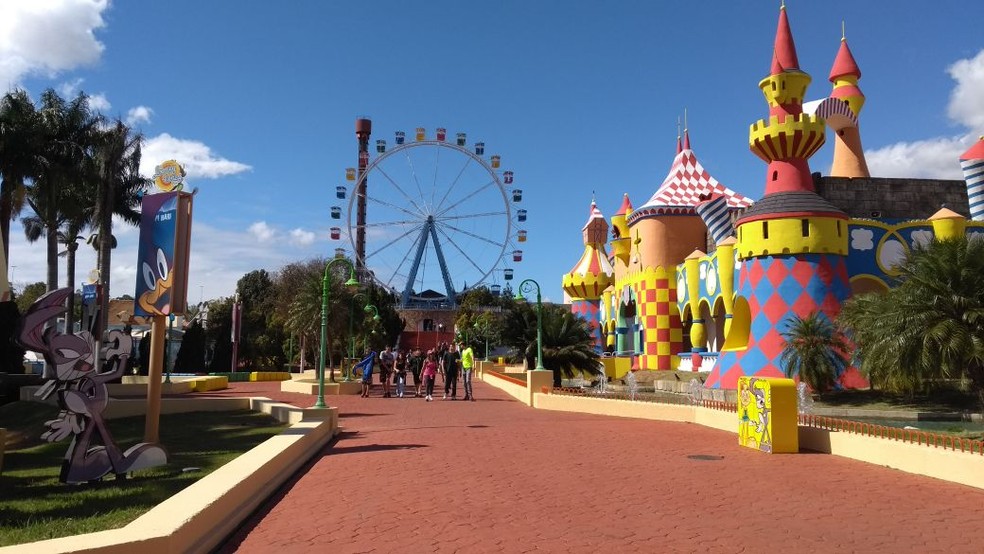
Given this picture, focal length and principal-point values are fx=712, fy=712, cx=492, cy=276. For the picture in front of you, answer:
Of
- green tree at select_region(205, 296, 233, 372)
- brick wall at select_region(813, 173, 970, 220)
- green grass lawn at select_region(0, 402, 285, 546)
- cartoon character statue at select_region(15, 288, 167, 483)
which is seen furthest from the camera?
green tree at select_region(205, 296, 233, 372)

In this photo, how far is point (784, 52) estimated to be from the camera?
23672mm

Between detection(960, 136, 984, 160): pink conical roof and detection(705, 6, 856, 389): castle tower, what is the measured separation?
997cm

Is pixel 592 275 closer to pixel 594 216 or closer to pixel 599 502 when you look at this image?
pixel 594 216

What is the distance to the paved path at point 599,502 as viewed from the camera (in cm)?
588

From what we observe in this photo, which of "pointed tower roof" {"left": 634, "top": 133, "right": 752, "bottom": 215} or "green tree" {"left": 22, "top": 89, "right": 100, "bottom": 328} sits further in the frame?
"pointed tower roof" {"left": 634, "top": 133, "right": 752, "bottom": 215}

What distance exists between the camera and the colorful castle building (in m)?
21.5

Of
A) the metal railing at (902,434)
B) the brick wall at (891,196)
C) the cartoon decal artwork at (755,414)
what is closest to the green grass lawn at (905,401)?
the metal railing at (902,434)

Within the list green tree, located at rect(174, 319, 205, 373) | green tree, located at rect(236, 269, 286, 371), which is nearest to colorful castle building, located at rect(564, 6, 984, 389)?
green tree, located at rect(236, 269, 286, 371)

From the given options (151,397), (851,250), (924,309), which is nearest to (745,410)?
(924,309)

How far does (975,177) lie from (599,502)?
91.8ft

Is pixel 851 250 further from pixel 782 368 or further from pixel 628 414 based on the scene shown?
pixel 628 414

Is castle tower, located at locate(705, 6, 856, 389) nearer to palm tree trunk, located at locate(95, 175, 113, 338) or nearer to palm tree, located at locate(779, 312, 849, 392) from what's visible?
palm tree, located at locate(779, 312, 849, 392)

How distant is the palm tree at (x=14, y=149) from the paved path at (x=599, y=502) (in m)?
21.6

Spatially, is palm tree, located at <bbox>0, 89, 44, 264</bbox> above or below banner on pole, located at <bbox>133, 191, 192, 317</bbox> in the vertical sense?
above
